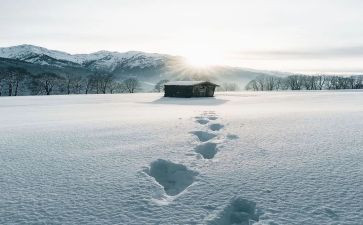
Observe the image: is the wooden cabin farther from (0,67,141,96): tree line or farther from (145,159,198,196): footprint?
(145,159,198,196): footprint

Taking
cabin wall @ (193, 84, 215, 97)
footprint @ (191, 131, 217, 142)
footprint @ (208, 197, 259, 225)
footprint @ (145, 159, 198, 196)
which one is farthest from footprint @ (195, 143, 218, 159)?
cabin wall @ (193, 84, 215, 97)

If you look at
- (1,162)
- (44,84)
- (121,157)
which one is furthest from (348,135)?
(44,84)

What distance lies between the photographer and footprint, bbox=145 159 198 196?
271 inches

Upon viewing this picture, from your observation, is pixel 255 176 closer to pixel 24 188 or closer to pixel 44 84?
pixel 24 188

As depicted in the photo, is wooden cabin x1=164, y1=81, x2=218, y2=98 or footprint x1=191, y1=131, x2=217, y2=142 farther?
wooden cabin x1=164, y1=81, x2=218, y2=98

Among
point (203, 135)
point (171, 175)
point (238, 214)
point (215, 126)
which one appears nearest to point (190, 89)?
point (215, 126)

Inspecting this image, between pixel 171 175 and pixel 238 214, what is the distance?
235 centimetres

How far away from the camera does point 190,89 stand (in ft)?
183

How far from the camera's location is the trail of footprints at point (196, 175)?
5.52 m

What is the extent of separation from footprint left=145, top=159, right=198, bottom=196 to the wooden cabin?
47991 millimetres

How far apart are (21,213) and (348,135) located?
Answer: 33.5 ft

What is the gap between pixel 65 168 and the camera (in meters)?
7.64

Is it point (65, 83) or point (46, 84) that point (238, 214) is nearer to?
point (46, 84)

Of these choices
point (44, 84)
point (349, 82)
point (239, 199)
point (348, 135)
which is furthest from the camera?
point (349, 82)
